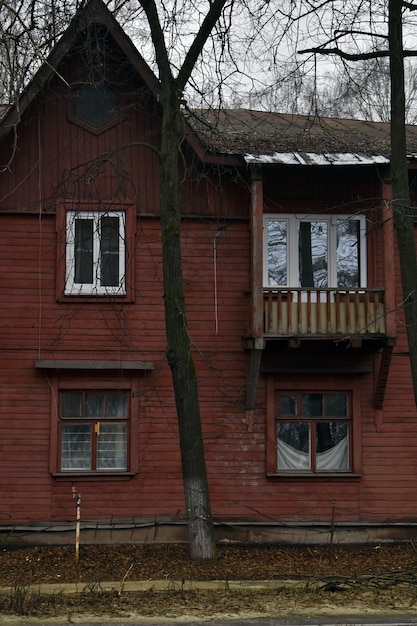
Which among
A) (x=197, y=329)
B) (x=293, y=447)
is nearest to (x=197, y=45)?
(x=197, y=329)

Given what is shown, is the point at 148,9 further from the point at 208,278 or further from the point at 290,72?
the point at 208,278

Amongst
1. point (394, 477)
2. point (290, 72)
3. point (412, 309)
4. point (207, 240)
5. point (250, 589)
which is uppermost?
point (290, 72)

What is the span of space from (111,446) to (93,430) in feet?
1.57

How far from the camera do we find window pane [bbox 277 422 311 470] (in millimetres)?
19234

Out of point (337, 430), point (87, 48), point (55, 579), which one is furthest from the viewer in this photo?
point (337, 430)

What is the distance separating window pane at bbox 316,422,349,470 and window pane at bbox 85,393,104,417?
438cm

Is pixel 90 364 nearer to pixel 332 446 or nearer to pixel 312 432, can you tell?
pixel 312 432

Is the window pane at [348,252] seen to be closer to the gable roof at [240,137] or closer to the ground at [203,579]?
the gable roof at [240,137]

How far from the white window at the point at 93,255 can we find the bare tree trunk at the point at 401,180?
17.9ft

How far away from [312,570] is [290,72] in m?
8.87

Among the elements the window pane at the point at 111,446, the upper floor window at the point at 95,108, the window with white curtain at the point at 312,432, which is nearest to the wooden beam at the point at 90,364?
the window pane at the point at 111,446

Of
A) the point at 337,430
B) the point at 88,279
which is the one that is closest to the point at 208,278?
the point at 88,279

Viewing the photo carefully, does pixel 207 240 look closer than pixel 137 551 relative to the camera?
No

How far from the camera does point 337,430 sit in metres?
19.4
